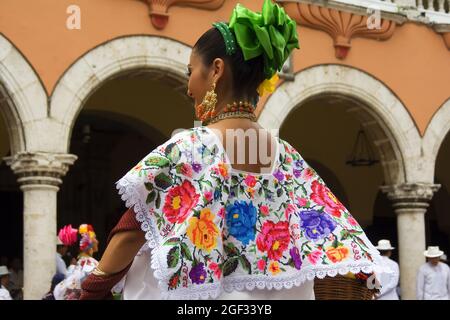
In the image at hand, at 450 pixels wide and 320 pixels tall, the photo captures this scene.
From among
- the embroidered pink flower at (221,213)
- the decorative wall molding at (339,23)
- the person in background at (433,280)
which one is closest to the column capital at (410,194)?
the person in background at (433,280)

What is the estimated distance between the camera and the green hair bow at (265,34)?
2.80m

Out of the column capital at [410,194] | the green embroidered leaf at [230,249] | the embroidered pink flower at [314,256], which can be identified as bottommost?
the green embroidered leaf at [230,249]

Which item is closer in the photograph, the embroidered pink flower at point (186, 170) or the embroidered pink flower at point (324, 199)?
the embroidered pink flower at point (186, 170)

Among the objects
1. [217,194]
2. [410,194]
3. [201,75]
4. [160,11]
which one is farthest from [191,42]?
[217,194]

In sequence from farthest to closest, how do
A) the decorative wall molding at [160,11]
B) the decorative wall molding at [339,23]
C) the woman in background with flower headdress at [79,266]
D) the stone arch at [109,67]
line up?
the decorative wall molding at [339,23] < the decorative wall molding at [160,11] < the stone arch at [109,67] < the woman in background with flower headdress at [79,266]

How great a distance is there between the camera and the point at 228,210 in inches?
105

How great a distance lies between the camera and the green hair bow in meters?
2.80

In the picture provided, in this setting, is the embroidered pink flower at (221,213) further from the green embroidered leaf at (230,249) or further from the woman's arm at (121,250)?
the woman's arm at (121,250)

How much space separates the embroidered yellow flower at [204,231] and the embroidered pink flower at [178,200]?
0.19 ft

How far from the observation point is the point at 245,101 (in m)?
2.84

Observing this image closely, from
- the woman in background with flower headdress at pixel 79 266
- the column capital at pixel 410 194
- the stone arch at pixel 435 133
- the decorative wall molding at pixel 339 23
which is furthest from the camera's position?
the stone arch at pixel 435 133

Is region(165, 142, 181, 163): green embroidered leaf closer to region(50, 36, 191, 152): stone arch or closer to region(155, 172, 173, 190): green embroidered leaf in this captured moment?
region(155, 172, 173, 190): green embroidered leaf

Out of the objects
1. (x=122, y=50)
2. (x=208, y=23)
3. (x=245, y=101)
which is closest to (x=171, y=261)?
(x=245, y=101)
